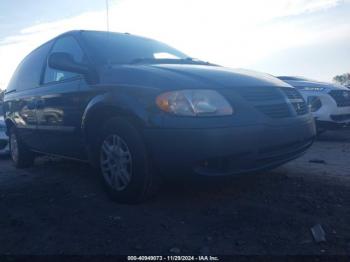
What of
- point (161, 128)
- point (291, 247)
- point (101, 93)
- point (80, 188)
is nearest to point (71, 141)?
point (80, 188)

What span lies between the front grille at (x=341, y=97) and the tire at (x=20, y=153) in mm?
5445

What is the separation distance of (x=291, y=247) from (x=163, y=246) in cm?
85

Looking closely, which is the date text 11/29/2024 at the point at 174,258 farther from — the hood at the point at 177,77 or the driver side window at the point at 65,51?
the driver side window at the point at 65,51

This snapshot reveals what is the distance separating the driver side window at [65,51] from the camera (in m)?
4.08

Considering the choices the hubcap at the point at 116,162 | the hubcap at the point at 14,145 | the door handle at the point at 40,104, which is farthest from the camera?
the hubcap at the point at 14,145

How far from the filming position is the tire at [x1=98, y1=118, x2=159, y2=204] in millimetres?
3076

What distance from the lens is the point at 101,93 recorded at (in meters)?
3.47

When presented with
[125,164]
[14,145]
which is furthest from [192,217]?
[14,145]

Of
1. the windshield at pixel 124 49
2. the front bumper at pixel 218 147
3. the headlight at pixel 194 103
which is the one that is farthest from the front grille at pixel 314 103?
the headlight at pixel 194 103

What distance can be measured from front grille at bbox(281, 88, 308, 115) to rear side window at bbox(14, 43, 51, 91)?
328cm

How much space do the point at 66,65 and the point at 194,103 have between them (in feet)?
4.67

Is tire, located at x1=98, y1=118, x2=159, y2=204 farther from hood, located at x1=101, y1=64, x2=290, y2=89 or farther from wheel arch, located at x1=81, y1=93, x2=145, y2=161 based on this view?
hood, located at x1=101, y1=64, x2=290, y2=89

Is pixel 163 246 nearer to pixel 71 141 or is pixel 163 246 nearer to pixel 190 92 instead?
pixel 190 92

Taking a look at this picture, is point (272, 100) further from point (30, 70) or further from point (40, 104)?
point (30, 70)
